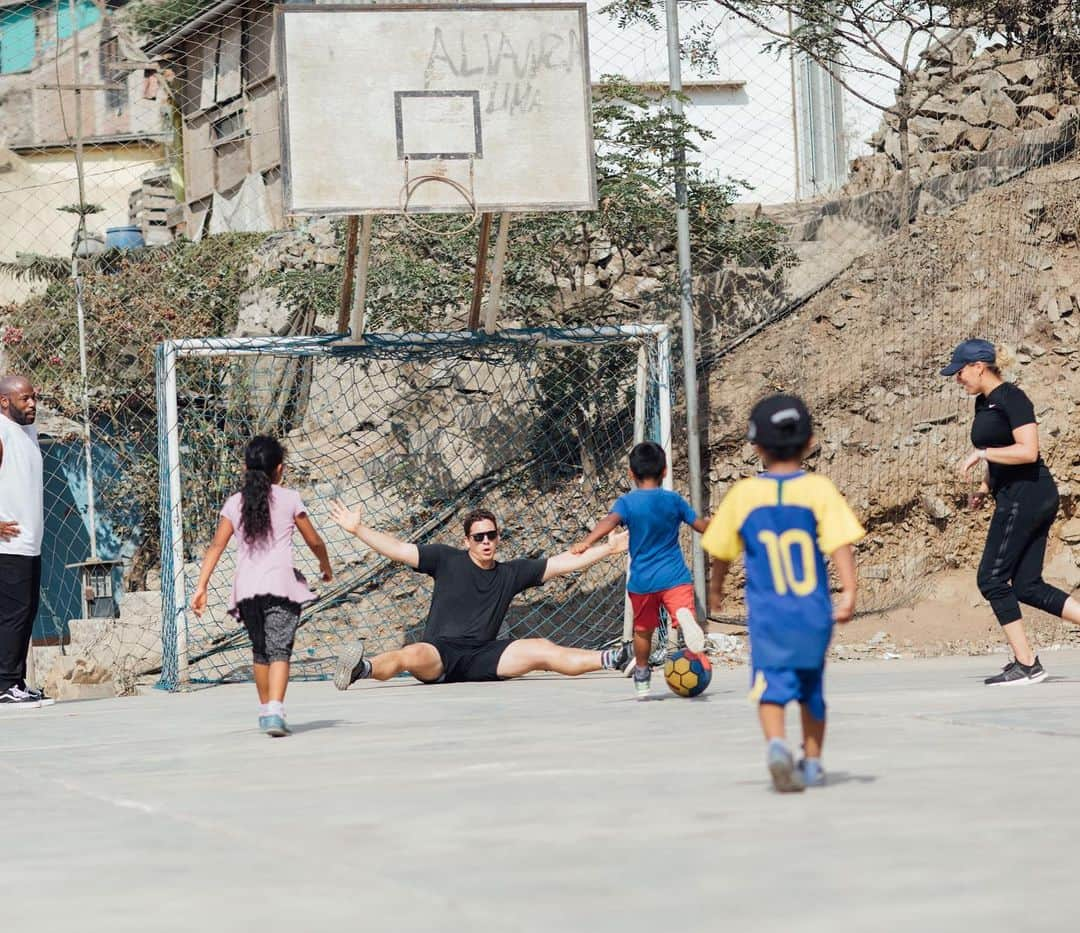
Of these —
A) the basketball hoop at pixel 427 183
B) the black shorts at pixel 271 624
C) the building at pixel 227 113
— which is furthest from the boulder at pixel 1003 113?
the building at pixel 227 113

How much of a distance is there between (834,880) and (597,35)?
1585 cm

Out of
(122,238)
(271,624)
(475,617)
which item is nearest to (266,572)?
(271,624)

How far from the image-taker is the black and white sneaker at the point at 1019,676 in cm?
858

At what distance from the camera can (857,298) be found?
16.1 metres

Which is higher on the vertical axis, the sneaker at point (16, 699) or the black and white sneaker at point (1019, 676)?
the black and white sneaker at point (1019, 676)

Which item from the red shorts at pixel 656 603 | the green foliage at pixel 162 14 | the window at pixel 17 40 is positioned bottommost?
the red shorts at pixel 656 603

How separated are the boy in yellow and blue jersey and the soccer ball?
332 cm

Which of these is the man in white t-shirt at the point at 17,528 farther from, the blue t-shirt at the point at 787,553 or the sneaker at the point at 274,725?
the blue t-shirt at the point at 787,553

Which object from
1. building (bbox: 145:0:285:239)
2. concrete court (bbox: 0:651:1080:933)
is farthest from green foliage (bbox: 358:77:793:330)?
building (bbox: 145:0:285:239)

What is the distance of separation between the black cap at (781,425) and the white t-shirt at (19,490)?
601 cm

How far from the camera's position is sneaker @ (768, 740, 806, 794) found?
4934 millimetres

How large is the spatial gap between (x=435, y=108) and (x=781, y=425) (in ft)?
24.1

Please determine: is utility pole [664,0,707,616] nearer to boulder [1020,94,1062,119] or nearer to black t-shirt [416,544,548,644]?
black t-shirt [416,544,548,644]

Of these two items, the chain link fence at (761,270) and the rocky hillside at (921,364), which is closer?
the rocky hillside at (921,364)
